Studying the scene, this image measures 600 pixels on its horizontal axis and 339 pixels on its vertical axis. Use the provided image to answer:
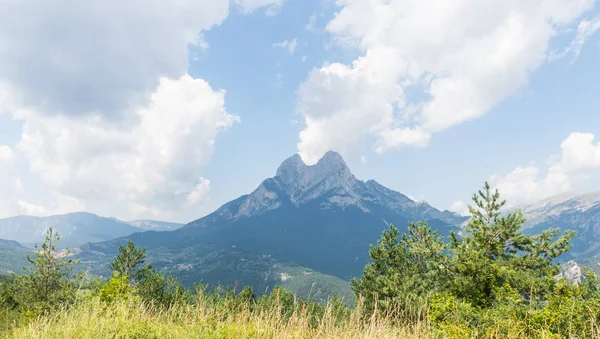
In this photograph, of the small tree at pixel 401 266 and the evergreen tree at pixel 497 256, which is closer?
the evergreen tree at pixel 497 256

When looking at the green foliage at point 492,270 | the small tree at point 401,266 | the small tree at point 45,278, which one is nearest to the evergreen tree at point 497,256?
the green foliage at point 492,270

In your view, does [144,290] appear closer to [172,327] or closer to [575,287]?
[172,327]

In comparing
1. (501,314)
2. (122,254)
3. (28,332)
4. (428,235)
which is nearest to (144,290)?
(122,254)

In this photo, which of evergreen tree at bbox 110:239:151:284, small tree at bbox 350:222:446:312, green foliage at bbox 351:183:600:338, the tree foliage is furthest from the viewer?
evergreen tree at bbox 110:239:151:284

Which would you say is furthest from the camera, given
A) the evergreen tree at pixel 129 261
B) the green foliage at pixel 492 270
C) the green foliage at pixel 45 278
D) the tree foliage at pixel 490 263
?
the evergreen tree at pixel 129 261

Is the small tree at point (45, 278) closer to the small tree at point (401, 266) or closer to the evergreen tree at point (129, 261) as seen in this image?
the evergreen tree at point (129, 261)

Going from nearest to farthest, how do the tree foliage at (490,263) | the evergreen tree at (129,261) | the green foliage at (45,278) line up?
the tree foliage at (490,263), the green foliage at (45,278), the evergreen tree at (129,261)

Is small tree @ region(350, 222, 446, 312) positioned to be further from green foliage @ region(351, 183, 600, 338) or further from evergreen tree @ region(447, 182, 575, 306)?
evergreen tree @ region(447, 182, 575, 306)

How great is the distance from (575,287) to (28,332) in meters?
20.5

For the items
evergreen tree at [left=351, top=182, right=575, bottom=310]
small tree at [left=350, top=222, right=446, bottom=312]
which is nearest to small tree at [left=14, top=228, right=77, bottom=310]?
small tree at [left=350, top=222, right=446, bottom=312]

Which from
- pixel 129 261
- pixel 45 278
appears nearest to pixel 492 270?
pixel 45 278

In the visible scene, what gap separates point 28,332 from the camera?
6602mm

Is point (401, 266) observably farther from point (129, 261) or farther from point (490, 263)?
point (129, 261)

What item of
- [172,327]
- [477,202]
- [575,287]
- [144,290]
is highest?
[477,202]
